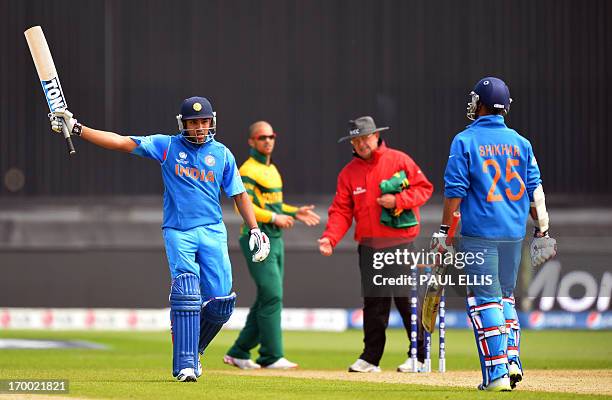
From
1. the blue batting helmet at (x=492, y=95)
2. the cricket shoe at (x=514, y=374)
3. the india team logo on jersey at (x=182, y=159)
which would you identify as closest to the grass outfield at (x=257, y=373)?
the cricket shoe at (x=514, y=374)

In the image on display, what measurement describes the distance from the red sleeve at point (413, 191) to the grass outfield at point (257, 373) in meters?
1.64

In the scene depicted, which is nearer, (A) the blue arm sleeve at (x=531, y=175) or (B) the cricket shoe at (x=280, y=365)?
(A) the blue arm sleeve at (x=531, y=175)

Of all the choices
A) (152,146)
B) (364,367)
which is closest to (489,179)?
(152,146)

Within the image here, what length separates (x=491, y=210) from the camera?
9.34 metres

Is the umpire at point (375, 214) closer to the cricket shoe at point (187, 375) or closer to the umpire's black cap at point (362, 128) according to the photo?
the umpire's black cap at point (362, 128)

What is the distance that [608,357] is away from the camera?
14055 mm

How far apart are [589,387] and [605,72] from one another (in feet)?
34.7

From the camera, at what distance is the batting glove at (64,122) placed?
9656 millimetres

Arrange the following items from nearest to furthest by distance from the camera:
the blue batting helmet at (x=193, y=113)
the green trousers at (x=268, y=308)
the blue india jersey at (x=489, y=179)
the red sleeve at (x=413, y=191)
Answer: the blue india jersey at (x=489, y=179)
the blue batting helmet at (x=193, y=113)
the red sleeve at (x=413, y=191)
the green trousers at (x=268, y=308)

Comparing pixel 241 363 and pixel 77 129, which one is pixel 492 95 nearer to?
pixel 77 129

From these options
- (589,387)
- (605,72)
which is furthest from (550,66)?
(589,387)

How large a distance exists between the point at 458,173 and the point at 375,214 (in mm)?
2710

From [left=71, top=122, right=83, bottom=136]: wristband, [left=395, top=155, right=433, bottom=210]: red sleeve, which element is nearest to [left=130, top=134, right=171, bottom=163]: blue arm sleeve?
[left=71, top=122, right=83, bottom=136]: wristband

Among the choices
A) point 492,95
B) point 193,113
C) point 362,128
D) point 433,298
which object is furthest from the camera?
point 362,128
